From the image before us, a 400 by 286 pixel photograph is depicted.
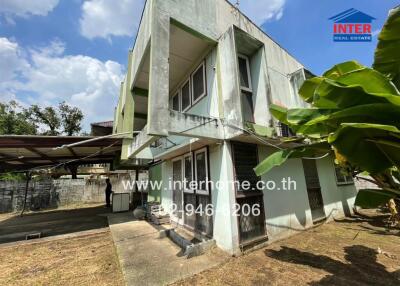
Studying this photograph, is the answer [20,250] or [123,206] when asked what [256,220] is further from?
[123,206]

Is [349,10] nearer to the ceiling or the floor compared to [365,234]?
nearer to the ceiling

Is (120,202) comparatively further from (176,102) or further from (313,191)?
(313,191)

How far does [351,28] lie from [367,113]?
22.3 feet

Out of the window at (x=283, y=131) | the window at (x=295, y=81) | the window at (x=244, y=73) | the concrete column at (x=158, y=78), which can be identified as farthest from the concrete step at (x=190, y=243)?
the window at (x=295, y=81)

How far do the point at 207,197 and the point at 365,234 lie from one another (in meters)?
4.87

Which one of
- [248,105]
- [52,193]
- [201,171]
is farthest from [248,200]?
[52,193]

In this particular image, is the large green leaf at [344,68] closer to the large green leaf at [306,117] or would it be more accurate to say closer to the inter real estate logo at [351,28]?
the large green leaf at [306,117]

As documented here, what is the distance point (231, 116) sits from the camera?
4594 millimetres

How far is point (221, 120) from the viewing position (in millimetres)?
4719

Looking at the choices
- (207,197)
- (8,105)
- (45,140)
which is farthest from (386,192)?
(8,105)

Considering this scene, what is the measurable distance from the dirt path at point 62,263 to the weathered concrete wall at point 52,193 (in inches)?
401

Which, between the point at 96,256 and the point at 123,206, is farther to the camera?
the point at 123,206

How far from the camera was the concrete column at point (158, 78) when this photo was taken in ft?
11.7

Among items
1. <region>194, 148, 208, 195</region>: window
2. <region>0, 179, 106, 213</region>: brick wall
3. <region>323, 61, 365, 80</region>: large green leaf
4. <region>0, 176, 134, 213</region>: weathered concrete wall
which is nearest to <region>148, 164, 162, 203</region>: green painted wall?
<region>194, 148, 208, 195</region>: window
